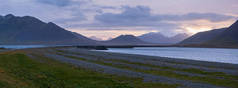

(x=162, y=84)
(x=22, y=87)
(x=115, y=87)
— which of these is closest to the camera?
(x=22, y=87)

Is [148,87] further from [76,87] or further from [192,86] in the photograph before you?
[76,87]

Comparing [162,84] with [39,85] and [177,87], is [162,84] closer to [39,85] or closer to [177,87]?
[177,87]

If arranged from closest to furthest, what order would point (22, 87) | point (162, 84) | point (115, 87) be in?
point (22, 87), point (115, 87), point (162, 84)

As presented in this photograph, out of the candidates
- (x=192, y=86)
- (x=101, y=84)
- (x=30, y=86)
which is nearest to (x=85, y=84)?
(x=101, y=84)

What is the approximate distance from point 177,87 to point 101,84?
682 cm

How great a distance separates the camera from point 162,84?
2234cm

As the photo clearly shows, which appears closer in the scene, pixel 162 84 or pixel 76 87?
pixel 76 87

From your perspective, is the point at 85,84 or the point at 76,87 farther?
the point at 85,84

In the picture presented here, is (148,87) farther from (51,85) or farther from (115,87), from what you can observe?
(51,85)

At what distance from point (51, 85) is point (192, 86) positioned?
481 inches

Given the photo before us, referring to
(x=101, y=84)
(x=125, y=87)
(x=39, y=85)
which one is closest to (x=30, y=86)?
(x=39, y=85)

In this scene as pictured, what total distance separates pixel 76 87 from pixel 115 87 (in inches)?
132

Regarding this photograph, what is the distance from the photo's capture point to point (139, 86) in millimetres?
21281

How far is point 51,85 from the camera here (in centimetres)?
2114
